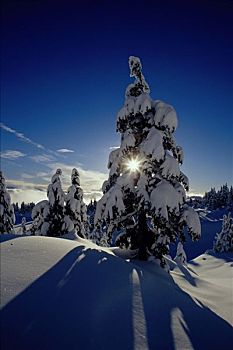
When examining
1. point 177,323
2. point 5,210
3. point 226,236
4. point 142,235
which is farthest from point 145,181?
point 226,236

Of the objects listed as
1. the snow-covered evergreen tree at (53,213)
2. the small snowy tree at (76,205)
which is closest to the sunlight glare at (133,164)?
the snow-covered evergreen tree at (53,213)

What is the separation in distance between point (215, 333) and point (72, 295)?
3.84 m

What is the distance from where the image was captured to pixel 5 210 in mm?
A: 27125

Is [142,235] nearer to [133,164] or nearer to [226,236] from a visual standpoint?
[133,164]

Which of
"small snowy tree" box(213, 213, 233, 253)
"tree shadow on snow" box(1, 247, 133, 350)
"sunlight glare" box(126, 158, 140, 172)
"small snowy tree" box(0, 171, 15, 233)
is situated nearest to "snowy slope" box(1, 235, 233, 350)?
"tree shadow on snow" box(1, 247, 133, 350)

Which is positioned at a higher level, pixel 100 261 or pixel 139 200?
pixel 139 200

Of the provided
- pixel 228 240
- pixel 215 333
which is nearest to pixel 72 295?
pixel 215 333

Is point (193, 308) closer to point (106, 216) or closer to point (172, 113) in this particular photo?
point (106, 216)

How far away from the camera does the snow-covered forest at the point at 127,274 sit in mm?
4828

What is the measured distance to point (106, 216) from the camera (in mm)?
11844

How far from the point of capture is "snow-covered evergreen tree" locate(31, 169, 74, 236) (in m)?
23.8

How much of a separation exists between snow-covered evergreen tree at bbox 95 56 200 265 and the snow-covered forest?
0.15ft

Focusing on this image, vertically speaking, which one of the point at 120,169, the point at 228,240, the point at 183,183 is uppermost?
the point at 120,169

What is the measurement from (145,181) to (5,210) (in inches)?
793
